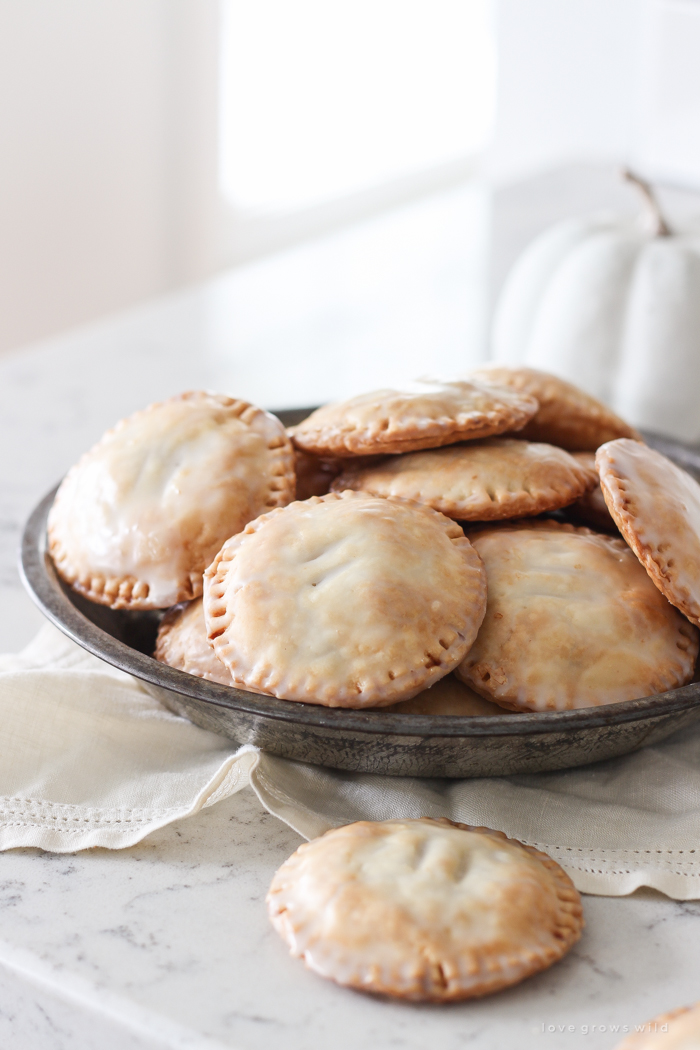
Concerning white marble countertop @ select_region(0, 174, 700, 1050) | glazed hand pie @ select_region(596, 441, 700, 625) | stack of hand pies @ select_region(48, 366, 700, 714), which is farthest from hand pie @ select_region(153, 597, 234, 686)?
glazed hand pie @ select_region(596, 441, 700, 625)

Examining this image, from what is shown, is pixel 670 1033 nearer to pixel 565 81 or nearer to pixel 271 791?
pixel 271 791

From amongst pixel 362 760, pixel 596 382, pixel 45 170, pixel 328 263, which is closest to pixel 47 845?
pixel 362 760

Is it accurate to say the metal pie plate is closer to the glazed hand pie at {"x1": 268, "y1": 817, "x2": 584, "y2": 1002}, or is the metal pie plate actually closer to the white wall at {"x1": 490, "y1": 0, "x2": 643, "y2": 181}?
the glazed hand pie at {"x1": 268, "y1": 817, "x2": 584, "y2": 1002}

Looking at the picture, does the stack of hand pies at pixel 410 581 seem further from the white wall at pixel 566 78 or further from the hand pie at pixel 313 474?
the white wall at pixel 566 78

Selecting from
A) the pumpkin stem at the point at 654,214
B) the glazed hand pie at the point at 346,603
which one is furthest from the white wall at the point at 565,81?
the glazed hand pie at the point at 346,603

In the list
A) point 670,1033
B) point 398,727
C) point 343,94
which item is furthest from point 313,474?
point 343,94

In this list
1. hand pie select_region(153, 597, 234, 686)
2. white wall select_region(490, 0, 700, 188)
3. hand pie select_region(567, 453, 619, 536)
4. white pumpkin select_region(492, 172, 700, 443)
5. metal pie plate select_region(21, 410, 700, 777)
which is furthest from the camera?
white wall select_region(490, 0, 700, 188)

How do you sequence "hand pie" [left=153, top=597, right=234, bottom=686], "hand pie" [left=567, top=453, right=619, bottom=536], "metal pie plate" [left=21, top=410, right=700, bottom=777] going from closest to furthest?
"metal pie plate" [left=21, top=410, right=700, bottom=777] → "hand pie" [left=153, top=597, right=234, bottom=686] → "hand pie" [left=567, top=453, right=619, bottom=536]
